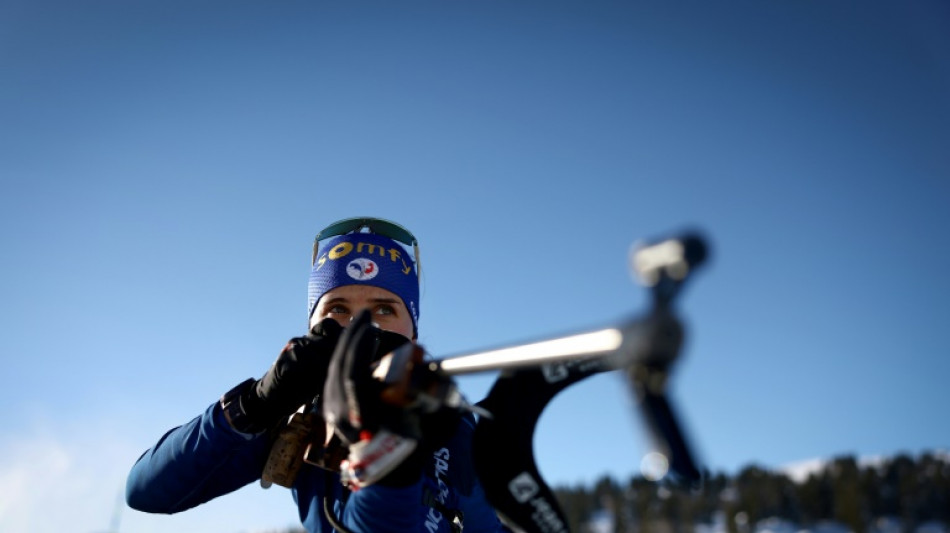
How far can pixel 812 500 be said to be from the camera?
125375 mm

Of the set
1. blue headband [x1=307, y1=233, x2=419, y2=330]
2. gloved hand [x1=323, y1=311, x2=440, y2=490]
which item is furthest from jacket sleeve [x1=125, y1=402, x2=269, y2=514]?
blue headband [x1=307, y1=233, x2=419, y2=330]

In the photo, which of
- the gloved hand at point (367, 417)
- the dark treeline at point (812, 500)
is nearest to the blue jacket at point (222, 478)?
the gloved hand at point (367, 417)

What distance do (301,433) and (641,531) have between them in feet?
421

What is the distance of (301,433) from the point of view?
3.63 m

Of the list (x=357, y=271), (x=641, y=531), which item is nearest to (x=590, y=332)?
(x=357, y=271)

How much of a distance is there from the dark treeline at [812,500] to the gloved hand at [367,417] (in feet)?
401

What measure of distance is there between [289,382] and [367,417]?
0.84 m

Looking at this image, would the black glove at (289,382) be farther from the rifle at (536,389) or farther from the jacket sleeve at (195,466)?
the rifle at (536,389)

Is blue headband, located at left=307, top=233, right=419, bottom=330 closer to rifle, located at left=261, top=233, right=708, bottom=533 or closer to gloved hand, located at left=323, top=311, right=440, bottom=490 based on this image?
rifle, located at left=261, top=233, right=708, bottom=533

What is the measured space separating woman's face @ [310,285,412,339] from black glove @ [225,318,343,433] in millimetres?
1512

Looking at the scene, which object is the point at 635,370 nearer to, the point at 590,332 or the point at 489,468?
the point at 590,332

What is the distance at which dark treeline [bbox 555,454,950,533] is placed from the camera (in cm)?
12012

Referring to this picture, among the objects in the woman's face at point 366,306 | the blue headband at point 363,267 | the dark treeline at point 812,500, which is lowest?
the dark treeline at point 812,500

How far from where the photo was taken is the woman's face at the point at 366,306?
504 cm
